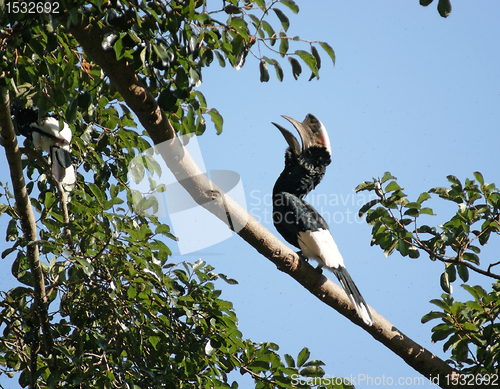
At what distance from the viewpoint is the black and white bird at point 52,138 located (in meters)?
2.26

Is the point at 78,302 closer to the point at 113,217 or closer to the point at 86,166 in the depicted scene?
the point at 113,217

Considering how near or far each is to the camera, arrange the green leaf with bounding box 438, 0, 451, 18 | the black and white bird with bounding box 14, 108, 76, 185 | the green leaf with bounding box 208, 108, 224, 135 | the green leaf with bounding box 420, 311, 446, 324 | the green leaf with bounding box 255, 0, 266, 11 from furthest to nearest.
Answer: the black and white bird with bounding box 14, 108, 76, 185 < the green leaf with bounding box 420, 311, 446, 324 < the green leaf with bounding box 208, 108, 224, 135 < the green leaf with bounding box 255, 0, 266, 11 < the green leaf with bounding box 438, 0, 451, 18

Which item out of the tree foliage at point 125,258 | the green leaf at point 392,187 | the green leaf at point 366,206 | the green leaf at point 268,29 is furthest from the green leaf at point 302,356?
the green leaf at point 268,29

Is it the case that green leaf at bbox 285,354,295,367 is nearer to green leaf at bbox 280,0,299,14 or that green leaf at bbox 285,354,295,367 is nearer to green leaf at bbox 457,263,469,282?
green leaf at bbox 457,263,469,282

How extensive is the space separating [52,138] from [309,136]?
1.43m

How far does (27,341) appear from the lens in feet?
5.73

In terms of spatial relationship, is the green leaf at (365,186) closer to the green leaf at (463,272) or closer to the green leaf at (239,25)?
the green leaf at (463,272)

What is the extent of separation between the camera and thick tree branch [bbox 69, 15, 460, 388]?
4.97 ft

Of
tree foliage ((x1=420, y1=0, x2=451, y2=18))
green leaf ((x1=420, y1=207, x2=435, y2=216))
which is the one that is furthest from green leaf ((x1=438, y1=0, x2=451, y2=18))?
green leaf ((x1=420, y1=207, x2=435, y2=216))

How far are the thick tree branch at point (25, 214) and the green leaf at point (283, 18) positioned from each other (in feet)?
3.25

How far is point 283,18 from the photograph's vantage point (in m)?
1.54

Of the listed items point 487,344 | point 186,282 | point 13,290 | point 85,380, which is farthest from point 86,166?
point 487,344

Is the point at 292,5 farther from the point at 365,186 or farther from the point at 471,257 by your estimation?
the point at 471,257

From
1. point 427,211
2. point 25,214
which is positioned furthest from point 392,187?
point 25,214
